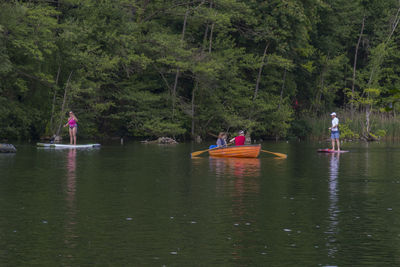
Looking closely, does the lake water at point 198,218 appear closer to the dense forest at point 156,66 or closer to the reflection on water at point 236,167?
the reflection on water at point 236,167

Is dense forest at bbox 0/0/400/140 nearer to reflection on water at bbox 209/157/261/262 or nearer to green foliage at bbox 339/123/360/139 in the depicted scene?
green foliage at bbox 339/123/360/139

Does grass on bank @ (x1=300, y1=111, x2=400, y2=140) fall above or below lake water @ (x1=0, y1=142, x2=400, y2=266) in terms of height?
above

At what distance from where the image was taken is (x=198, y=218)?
44.4 ft

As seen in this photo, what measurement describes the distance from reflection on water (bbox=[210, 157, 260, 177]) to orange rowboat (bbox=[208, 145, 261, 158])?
1.42ft

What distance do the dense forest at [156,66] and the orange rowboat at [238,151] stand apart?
17956 mm

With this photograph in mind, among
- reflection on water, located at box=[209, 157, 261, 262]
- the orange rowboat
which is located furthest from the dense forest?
reflection on water, located at box=[209, 157, 261, 262]

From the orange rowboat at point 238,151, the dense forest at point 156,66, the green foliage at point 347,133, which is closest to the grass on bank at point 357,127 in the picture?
the green foliage at point 347,133

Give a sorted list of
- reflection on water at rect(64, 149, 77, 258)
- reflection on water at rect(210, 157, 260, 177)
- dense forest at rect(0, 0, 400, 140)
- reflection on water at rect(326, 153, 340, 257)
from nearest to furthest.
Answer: reflection on water at rect(326, 153, 340, 257) → reflection on water at rect(64, 149, 77, 258) → reflection on water at rect(210, 157, 260, 177) → dense forest at rect(0, 0, 400, 140)

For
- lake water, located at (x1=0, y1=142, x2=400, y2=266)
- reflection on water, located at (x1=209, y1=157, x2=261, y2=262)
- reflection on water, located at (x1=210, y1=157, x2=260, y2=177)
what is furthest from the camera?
reflection on water, located at (x1=210, y1=157, x2=260, y2=177)

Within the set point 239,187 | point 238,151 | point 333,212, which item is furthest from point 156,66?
point 333,212

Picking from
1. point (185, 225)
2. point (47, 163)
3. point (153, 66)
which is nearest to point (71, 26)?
point (153, 66)

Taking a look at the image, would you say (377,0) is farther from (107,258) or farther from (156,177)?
(107,258)

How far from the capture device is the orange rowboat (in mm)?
32469

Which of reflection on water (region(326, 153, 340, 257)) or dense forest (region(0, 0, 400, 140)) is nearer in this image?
reflection on water (region(326, 153, 340, 257))
